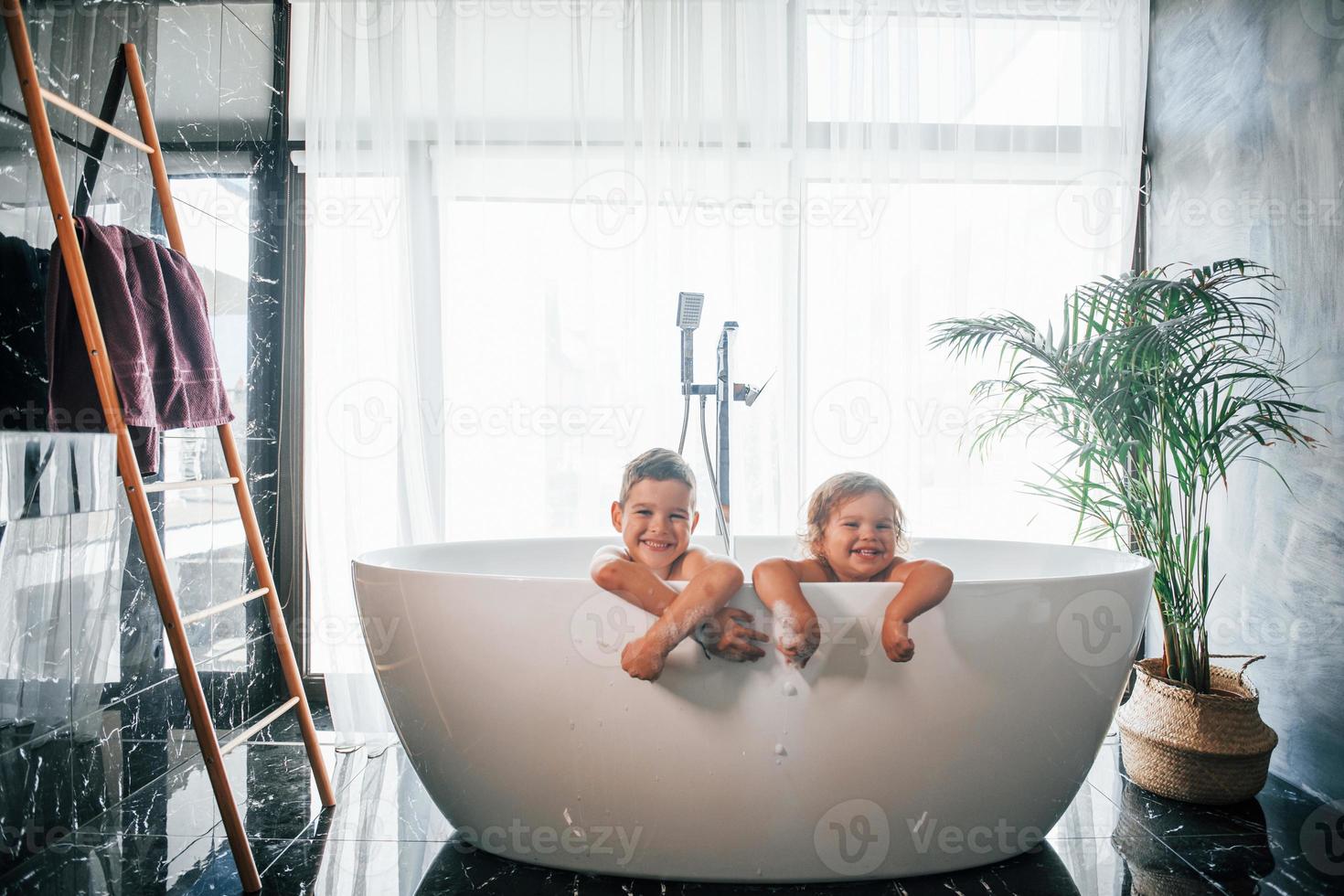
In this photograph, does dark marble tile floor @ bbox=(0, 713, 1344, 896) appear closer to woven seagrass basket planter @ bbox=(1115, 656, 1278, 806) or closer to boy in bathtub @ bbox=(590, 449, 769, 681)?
woven seagrass basket planter @ bbox=(1115, 656, 1278, 806)

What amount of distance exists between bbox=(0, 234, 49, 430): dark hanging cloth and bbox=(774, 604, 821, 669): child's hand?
1464 millimetres

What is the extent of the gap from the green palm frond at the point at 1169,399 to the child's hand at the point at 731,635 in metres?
1.03

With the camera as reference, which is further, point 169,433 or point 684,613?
point 169,433

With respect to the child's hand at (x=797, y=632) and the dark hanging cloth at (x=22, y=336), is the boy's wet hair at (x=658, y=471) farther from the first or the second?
the dark hanging cloth at (x=22, y=336)

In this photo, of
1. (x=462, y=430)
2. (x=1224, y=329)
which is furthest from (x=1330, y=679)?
(x=462, y=430)

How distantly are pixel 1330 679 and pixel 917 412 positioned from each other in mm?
1202

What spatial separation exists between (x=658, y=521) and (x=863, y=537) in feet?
1.30

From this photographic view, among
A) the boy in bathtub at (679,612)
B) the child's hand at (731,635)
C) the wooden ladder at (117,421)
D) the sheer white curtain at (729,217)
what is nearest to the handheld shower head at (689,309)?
the sheer white curtain at (729,217)

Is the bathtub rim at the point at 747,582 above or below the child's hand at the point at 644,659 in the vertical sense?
above

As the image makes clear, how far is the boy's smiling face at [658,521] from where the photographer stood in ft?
5.79

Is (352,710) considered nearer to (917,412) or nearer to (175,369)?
(175,369)

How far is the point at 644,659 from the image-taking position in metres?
1.49

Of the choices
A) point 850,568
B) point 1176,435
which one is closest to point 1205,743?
point 1176,435

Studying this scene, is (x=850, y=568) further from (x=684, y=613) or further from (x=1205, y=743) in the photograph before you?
(x=1205, y=743)
